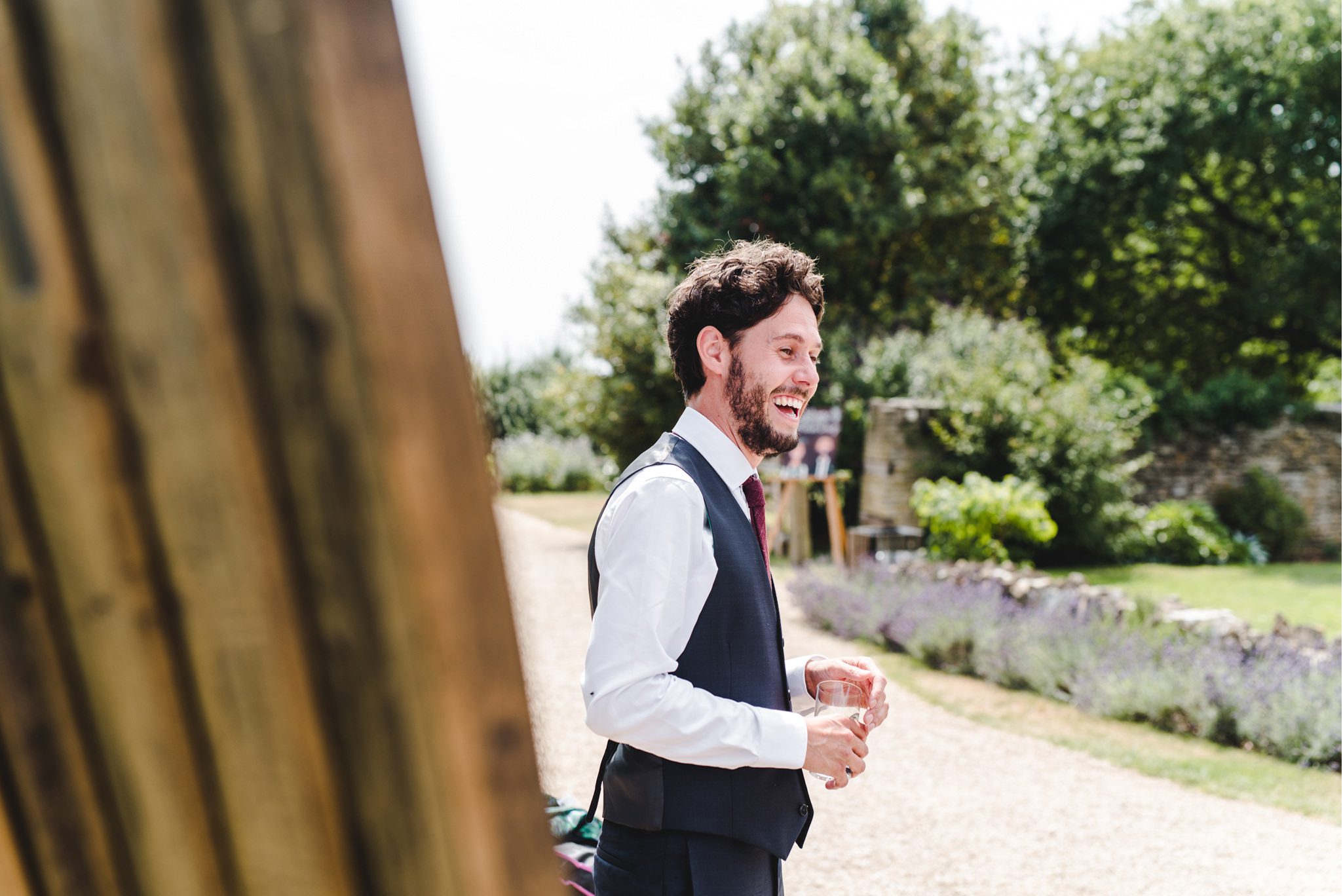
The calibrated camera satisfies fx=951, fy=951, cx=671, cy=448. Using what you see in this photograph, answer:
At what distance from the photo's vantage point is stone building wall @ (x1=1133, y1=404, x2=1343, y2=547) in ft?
50.7

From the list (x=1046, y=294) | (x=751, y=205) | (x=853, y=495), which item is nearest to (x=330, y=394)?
(x=853, y=495)

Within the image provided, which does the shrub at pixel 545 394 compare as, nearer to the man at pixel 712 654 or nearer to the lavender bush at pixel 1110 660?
the lavender bush at pixel 1110 660

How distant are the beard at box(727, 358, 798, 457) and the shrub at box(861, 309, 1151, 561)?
36.0 feet

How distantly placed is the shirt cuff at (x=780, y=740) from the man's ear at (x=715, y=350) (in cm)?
76

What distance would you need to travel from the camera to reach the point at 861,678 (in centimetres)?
205

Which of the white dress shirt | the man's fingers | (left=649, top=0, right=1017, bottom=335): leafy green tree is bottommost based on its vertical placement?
the man's fingers

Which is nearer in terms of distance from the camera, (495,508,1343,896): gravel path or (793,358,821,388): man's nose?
(793,358,821,388): man's nose

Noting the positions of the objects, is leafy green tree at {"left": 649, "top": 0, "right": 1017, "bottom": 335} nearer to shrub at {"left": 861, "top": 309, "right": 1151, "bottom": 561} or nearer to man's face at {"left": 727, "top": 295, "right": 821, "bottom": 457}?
shrub at {"left": 861, "top": 309, "right": 1151, "bottom": 561}

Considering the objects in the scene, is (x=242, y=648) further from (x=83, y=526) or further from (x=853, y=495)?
(x=853, y=495)

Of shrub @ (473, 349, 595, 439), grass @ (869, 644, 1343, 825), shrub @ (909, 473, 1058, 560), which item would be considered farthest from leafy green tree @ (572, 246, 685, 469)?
grass @ (869, 644, 1343, 825)

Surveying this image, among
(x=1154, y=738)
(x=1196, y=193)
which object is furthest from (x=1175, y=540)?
(x=1196, y=193)

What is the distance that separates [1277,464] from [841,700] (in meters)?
16.8

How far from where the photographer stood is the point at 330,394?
1.94ft

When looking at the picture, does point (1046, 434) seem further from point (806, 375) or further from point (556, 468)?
point (556, 468)
